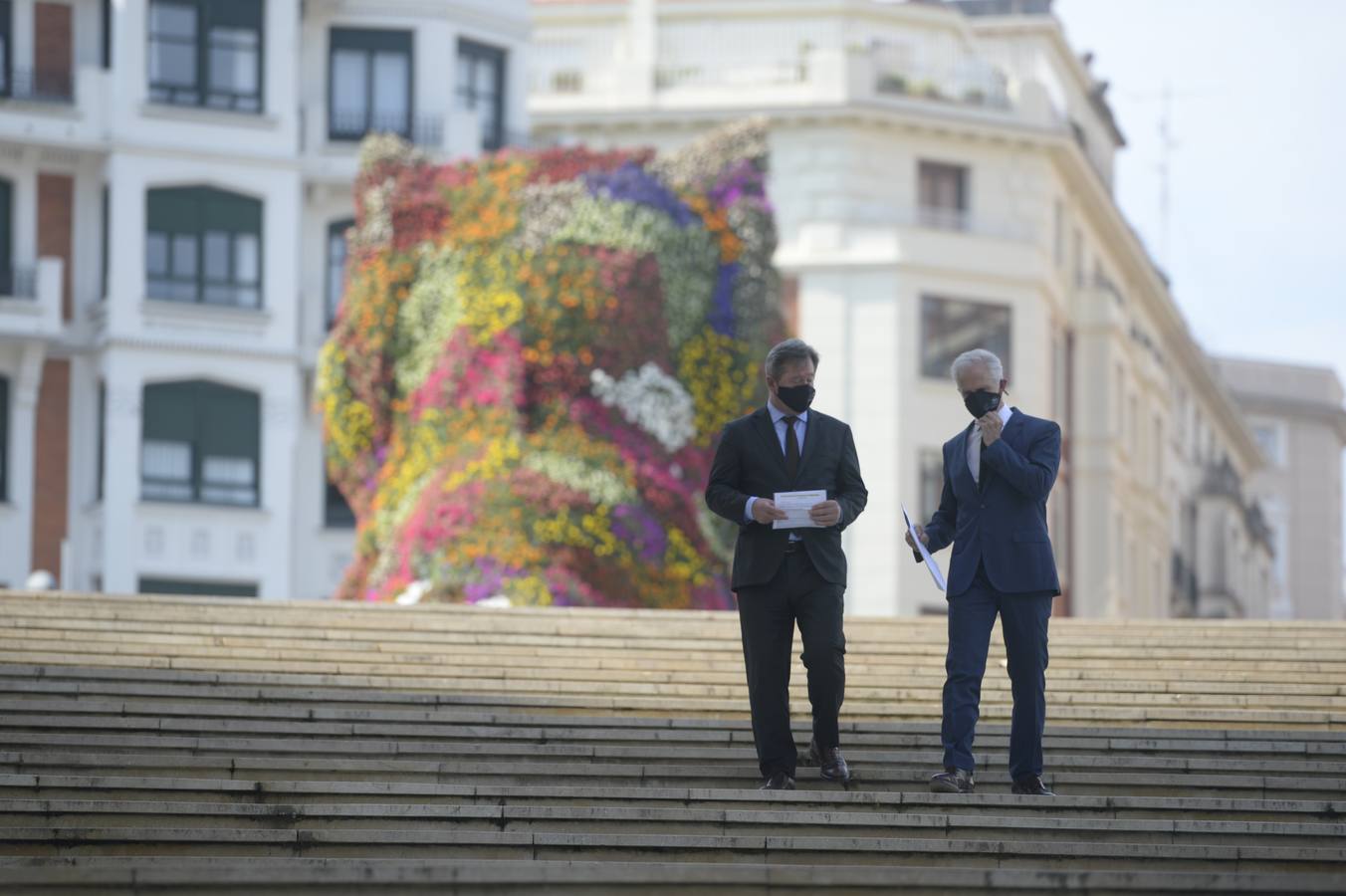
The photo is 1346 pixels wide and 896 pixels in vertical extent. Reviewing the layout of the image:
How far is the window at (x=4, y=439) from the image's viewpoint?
1903 inches

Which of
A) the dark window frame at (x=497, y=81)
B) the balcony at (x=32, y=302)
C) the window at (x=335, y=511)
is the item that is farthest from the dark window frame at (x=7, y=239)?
the dark window frame at (x=497, y=81)

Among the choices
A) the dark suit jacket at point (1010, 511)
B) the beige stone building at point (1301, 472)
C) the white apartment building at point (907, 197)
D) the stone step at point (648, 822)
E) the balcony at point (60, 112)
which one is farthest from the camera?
the beige stone building at point (1301, 472)

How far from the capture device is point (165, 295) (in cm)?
4872

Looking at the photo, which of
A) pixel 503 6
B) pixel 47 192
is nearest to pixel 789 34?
pixel 503 6

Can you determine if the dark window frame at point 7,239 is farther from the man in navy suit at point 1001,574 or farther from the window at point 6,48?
the man in navy suit at point 1001,574

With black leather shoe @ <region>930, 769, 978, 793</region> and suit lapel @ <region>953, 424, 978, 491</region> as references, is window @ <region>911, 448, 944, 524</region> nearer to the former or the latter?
suit lapel @ <region>953, 424, 978, 491</region>

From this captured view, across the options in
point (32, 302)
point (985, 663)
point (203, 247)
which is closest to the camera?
point (985, 663)

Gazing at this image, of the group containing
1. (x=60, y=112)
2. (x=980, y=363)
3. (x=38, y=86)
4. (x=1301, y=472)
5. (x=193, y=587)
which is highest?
(x=38, y=86)

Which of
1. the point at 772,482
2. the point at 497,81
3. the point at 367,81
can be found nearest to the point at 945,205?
the point at 497,81

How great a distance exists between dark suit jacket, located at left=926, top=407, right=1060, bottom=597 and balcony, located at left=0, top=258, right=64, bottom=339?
121 ft

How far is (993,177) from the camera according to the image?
59.8 meters

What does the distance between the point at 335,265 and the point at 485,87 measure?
4649 millimetres

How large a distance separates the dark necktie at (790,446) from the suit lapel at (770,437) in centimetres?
2

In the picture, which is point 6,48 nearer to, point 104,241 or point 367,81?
point 104,241
